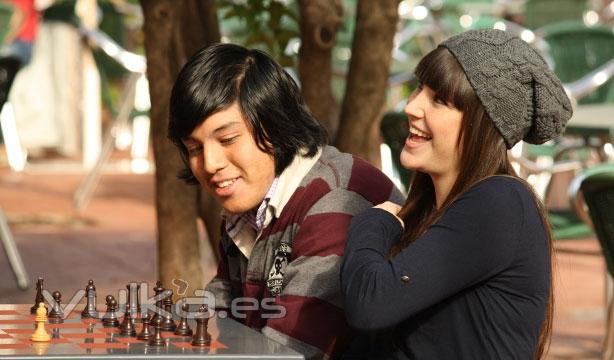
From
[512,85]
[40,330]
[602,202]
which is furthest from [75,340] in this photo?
[602,202]

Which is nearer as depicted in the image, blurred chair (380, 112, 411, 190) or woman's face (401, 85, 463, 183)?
woman's face (401, 85, 463, 183)

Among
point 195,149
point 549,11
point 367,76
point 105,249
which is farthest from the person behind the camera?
point 549,11

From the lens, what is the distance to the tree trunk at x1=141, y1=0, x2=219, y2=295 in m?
4.18

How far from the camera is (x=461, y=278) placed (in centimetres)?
258

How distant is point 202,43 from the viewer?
4.62 m

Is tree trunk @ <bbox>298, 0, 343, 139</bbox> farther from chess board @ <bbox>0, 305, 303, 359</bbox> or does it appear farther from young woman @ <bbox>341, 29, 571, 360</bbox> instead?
chess board @ <bbox>0, 305, 303, 359</bbox>

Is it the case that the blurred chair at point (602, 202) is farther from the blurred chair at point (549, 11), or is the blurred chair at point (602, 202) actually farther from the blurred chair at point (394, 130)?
the blurred chair at point (549, 11)

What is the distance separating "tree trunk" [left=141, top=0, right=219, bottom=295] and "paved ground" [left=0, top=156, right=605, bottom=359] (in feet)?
6.62

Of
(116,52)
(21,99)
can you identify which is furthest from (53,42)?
(116,52)

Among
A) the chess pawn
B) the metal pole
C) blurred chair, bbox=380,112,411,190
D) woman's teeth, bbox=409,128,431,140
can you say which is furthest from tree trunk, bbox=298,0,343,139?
the metal pole

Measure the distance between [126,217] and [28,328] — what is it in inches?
273

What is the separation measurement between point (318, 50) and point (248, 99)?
1.62m

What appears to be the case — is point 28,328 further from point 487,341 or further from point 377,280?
point 487,341

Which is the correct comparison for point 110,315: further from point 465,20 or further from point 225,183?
point 465,20
